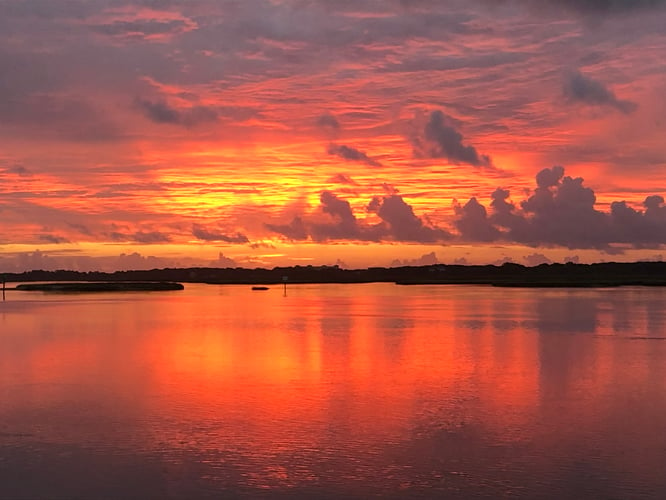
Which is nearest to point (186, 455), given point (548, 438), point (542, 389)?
point (548, 438)

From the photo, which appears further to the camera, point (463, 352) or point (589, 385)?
point (463, 352)

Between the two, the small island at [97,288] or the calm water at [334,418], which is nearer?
the calm water at [334,418]

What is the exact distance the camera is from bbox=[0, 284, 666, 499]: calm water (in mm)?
13492

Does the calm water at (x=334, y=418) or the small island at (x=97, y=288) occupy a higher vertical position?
the small island at (x=97, y=288)

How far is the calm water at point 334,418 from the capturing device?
13.5m

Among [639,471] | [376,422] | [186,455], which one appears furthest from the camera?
[376,422]

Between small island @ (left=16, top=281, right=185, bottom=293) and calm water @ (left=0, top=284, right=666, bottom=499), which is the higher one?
small island @ (left=16, top=281, right=185, bottom=293)

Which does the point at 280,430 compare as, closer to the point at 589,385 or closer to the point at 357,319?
the point at 589,385

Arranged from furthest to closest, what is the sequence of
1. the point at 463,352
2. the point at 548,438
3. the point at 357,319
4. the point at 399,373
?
the point at 357,319 → the point at 463,352 → the point at 399,373 → the point at 548,438

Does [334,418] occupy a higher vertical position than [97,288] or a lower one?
lower

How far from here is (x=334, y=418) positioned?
18.7 m

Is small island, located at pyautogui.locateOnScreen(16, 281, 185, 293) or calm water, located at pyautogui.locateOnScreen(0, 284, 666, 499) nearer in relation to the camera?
calm water, located at pyautogui.locateOnScreen(0, 284, 666, 499)

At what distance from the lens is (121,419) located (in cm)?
1866

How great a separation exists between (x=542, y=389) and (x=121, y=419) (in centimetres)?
1206
